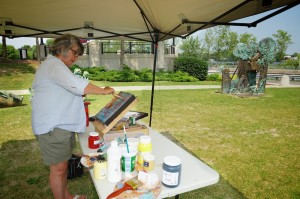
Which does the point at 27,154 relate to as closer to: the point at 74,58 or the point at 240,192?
the point at 74,58

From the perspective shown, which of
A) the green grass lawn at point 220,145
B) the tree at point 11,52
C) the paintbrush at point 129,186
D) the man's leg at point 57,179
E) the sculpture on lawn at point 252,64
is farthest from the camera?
the tree at point 11,52

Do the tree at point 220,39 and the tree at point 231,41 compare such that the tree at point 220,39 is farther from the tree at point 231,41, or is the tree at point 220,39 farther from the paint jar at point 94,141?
the paint jar at point 94,141

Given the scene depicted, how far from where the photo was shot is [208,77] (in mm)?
19391

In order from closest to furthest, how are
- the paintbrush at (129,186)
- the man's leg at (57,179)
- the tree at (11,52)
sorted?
the paintbrush at (129,186) → the man's leg at (57,179) → the tree at (11,52)

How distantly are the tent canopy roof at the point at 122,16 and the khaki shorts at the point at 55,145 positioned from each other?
174 centimetres

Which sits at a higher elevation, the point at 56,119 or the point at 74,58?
the point at 74,58

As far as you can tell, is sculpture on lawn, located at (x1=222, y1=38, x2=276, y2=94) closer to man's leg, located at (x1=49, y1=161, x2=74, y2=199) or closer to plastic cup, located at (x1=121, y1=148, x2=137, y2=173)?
man's leg, located at (x1=49, y1=161, x2=74, y2=199)

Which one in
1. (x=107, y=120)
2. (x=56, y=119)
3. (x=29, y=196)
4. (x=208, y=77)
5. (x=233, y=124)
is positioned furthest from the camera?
(x=208, y=77)

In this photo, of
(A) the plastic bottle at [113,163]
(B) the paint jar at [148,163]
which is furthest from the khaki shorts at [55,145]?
(B) the paint jar at [148,163]

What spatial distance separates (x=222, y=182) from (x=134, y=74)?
14.2 m

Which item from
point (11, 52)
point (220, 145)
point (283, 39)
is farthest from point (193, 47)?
point (220, 145)

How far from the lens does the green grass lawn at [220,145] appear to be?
3371mm

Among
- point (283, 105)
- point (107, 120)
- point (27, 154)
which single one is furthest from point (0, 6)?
point (283, 105)

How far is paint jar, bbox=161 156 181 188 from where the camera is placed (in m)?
1.44
